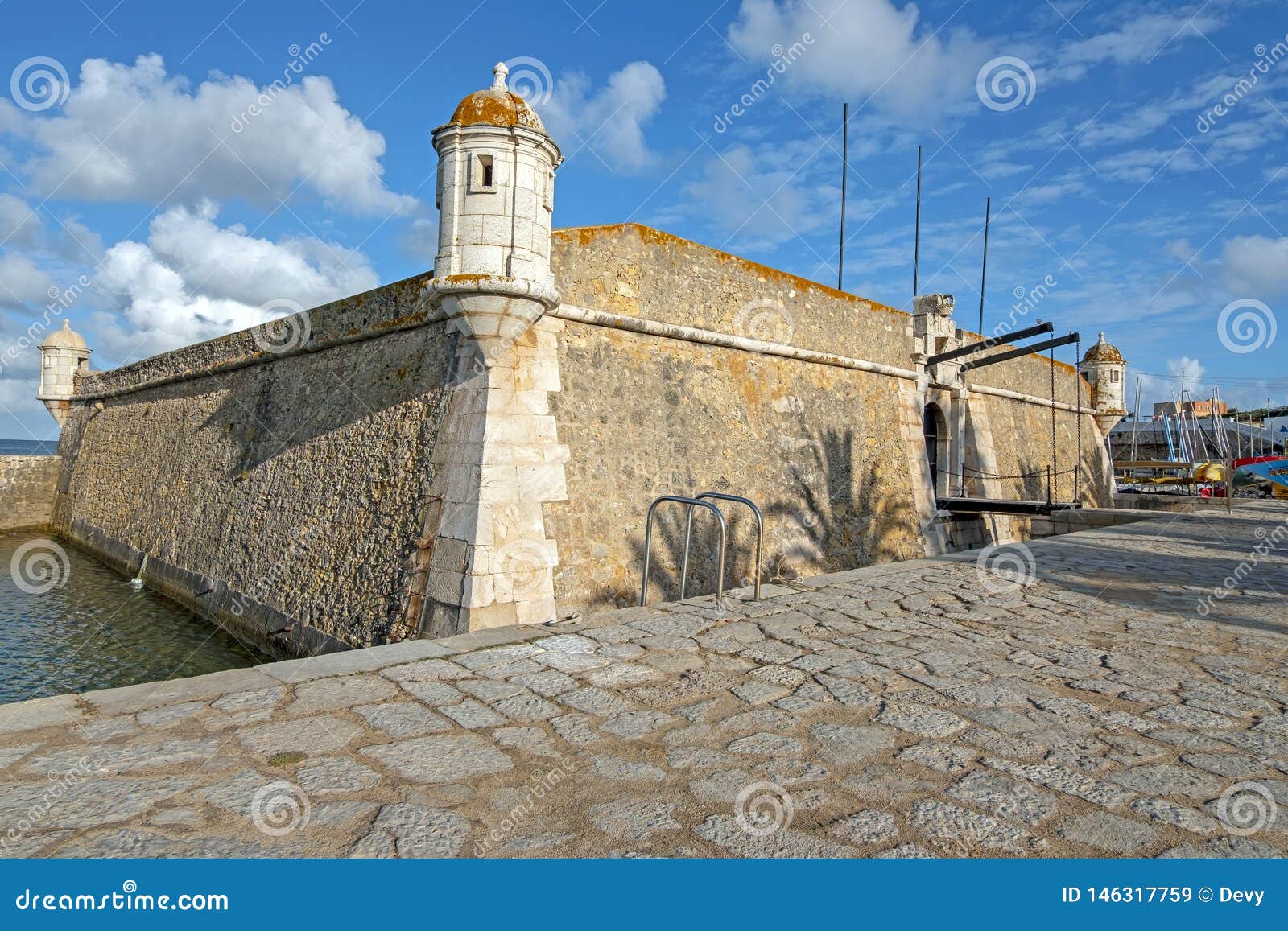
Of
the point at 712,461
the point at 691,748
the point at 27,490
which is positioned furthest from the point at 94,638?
the point at 27,490

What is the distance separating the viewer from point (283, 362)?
10.5m

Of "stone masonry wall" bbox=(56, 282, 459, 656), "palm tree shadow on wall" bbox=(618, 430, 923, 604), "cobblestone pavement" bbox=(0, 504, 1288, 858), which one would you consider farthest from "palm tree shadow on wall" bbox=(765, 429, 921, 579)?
"cobblestone pavement" bbox=(0, 504, 1288, 858)

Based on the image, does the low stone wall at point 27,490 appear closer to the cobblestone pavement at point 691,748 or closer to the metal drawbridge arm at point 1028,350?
the cobblestone pavement at point 691,748

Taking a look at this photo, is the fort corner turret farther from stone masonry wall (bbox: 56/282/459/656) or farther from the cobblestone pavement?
the cobblestone pavement

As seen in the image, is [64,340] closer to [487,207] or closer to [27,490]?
[27,490]

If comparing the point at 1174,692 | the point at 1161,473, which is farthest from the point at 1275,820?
the point at 1161,473

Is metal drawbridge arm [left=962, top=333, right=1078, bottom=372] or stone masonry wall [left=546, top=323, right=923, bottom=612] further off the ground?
metal drawbridge arm [left=962, top=333, right=1078, bottom=372]

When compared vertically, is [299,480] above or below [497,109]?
below

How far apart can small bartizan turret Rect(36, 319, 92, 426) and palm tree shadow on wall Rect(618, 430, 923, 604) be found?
2100 centimetres

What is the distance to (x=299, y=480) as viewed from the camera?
8984 millimetres

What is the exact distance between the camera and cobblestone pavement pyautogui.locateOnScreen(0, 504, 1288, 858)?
2238 mm

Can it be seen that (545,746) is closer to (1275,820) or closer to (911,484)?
(1275,820)

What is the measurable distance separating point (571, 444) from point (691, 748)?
4596mm

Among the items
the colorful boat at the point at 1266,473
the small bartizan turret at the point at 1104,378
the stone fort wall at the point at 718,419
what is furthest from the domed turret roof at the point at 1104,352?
the stone fort wall at the point at 718,419
